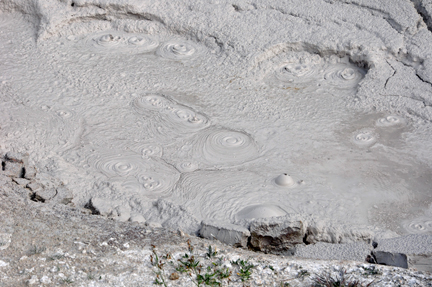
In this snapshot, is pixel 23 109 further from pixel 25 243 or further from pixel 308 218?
pixel 308 218

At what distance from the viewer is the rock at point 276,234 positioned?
117 inches

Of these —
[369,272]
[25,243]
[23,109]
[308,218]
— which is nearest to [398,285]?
[369,272]

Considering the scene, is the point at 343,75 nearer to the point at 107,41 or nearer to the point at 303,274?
the point at 107,41

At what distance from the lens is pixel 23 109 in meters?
4.30

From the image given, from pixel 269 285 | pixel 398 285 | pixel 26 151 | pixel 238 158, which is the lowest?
pixel 26 151

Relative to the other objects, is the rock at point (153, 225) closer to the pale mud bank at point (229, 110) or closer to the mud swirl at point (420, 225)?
the pale mud bank at point (229, 110)

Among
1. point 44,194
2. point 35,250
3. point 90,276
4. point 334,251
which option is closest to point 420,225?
point 334,251

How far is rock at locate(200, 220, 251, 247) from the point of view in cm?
296

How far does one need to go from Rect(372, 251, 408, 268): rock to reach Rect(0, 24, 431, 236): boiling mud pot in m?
0.49

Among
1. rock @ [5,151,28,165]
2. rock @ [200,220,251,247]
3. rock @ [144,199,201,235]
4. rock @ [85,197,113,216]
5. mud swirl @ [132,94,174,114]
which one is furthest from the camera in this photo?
mud swirl @ [132,94,174,114]

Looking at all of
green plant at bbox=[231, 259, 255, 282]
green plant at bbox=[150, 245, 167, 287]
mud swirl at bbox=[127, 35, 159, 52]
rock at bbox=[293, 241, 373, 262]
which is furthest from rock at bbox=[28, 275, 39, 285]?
mud swirl at bbox=[127, 35, 159, 52]

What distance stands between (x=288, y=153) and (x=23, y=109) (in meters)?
2.43

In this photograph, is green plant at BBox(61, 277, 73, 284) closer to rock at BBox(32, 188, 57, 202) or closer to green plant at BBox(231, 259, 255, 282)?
green plant at BBox(231, 259, 255, 282)

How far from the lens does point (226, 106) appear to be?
175 inches
